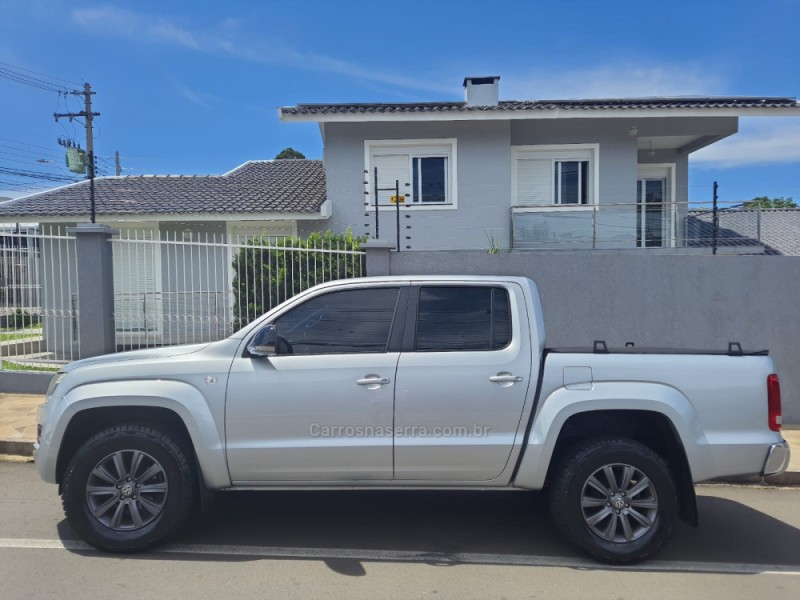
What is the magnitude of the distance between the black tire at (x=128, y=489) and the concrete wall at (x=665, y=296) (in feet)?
14.7

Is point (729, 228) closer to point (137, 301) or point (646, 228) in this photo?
point (646, 228)

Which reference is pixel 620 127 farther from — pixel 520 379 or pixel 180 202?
pixel 520 379

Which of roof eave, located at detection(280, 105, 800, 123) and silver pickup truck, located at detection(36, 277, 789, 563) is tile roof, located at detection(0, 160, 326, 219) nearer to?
roof eave, located at detection(280, 105, 800, 123)

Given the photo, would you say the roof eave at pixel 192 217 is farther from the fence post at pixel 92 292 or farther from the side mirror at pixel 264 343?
the side mirror at pixel 264 343

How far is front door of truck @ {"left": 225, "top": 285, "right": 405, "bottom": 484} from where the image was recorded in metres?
4.39

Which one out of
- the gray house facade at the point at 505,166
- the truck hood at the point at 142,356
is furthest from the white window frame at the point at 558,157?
the truck hood at the point at 142,356

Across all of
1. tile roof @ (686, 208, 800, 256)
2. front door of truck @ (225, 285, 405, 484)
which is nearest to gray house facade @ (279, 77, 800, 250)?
tile roof @ (686, 208, 800, 256)

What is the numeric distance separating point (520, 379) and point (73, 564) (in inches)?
125

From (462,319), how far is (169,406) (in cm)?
207

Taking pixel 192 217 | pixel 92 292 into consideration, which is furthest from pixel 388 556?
pixel 192 217

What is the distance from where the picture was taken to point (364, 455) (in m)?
4.39

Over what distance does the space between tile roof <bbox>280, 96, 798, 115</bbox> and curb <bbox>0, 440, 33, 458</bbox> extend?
27.7 feet

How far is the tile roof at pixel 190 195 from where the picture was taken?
1362 centimetres

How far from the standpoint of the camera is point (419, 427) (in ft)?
14.4
